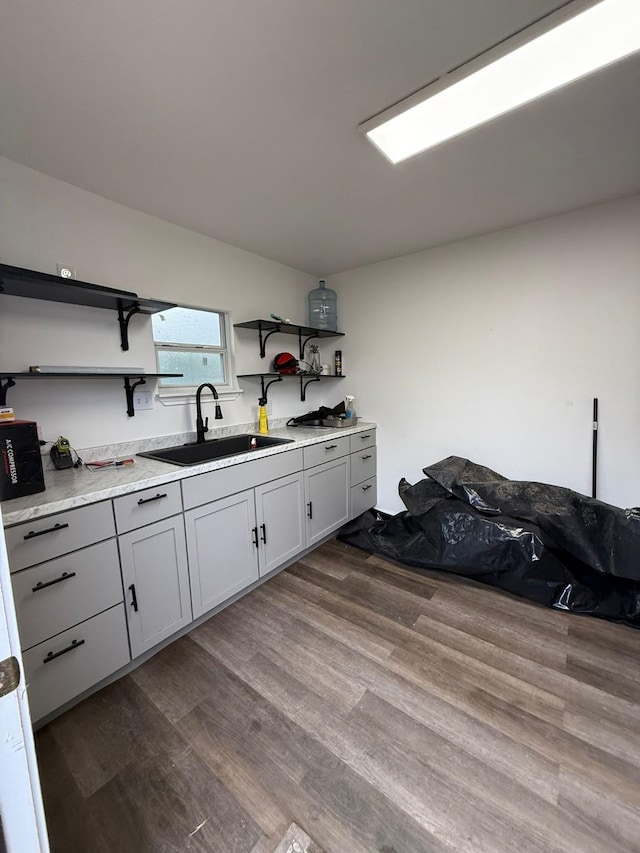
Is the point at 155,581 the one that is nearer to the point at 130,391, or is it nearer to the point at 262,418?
the point at 130,391

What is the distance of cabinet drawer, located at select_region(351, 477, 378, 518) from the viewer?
118 inches

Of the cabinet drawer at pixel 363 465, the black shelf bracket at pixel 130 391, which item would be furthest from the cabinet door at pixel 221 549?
the cabinet drawer at pixel 363 465

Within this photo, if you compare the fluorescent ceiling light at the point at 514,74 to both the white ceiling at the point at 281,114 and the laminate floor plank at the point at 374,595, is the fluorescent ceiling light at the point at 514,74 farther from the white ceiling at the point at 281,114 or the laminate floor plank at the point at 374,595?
the laminate floor plank at the point at 374,595

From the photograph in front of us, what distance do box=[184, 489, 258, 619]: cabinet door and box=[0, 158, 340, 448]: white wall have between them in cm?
74

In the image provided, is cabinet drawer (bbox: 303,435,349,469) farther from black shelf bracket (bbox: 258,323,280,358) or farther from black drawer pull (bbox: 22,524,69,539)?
black drawer pull (bbox: 22,524,69,539)

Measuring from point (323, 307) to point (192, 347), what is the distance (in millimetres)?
1456

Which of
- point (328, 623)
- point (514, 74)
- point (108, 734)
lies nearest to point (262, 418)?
point (328, 623)

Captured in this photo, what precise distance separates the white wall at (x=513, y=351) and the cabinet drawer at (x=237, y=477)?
1.28m

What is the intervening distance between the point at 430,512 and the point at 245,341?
193 centimetres

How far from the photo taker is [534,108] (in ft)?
4.43

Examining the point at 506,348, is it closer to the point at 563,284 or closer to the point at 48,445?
the point at 563,284

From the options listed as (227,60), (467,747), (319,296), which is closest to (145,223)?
(227,60)

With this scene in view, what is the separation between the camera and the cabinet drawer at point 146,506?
4.82 ft

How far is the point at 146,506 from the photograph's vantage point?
1.55 metres
